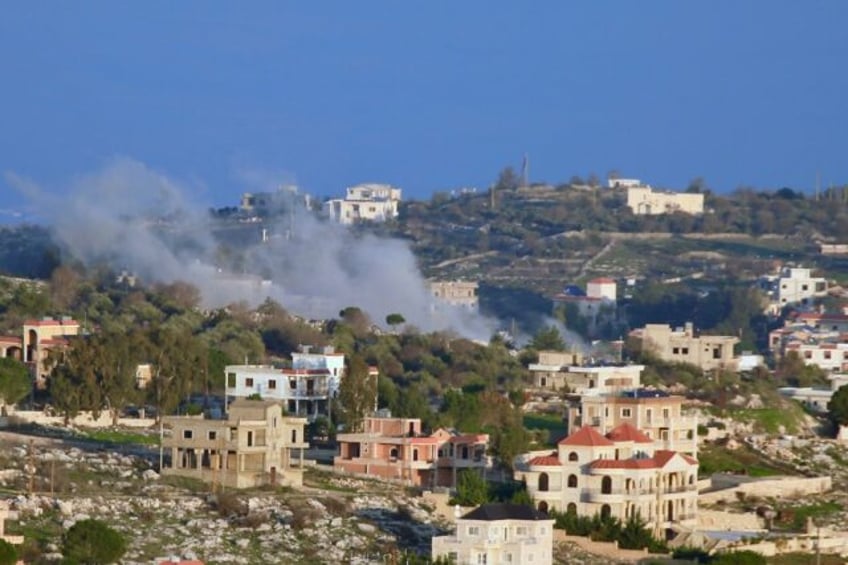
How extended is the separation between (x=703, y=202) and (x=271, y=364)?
62.9 metres

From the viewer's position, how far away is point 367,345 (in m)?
76.2

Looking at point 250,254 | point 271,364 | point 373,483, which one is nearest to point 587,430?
point 373,483

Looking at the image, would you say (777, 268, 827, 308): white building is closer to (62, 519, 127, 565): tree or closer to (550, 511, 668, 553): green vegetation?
(550, 511, 668, 553): green vegetation

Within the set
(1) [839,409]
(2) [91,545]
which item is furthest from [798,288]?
(2) [91,545]

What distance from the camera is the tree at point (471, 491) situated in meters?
53.1

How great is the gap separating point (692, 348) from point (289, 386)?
58.6 feet

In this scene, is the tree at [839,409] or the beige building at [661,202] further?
the beige building at [661,202]

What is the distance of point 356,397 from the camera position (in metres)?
61.6

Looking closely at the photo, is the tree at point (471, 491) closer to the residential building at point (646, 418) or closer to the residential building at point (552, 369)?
the residential building at point (646, 418)

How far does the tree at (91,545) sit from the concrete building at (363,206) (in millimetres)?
75210

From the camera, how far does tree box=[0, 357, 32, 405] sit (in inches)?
2387

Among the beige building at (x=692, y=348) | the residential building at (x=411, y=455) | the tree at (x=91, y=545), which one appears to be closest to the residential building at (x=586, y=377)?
the residential building at (x=411, y=455)

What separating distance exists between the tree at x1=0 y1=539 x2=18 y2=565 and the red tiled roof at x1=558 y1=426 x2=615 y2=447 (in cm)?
1288

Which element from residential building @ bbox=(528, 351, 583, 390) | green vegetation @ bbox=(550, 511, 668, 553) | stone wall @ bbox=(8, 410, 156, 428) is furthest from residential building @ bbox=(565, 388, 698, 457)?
residential building @ bbox=(528, 351, 583, 390)
